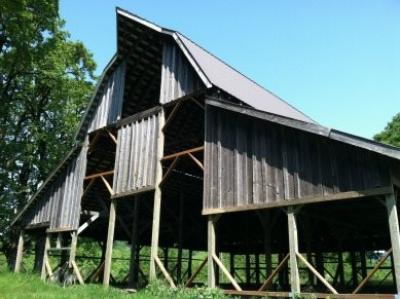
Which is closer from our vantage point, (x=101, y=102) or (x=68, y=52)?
(x=101, y=102)

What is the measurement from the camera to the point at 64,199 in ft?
69.6

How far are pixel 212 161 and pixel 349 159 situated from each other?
4900 millimetres

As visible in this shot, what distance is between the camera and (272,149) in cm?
1334

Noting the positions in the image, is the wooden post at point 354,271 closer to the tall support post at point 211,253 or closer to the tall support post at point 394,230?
the tall support post at point 211,253

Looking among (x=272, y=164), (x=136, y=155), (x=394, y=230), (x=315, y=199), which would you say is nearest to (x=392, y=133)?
(x=136, y=155)

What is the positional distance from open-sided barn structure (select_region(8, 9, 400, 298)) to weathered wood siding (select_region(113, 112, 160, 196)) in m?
0.05

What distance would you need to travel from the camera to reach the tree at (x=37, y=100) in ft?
84.6

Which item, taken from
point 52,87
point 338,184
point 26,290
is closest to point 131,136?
point 26,290

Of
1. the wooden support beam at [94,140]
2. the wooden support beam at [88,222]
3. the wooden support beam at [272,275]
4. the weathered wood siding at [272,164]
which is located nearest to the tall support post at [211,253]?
the weathered wood siding at [272,164]

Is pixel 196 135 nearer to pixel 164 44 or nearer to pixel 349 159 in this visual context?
pixel 164 44

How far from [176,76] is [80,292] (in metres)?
8.62

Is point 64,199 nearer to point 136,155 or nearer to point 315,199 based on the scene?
point 136,155

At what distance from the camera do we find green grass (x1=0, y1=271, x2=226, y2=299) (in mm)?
13141

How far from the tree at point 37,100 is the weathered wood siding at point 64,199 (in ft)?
26.2
